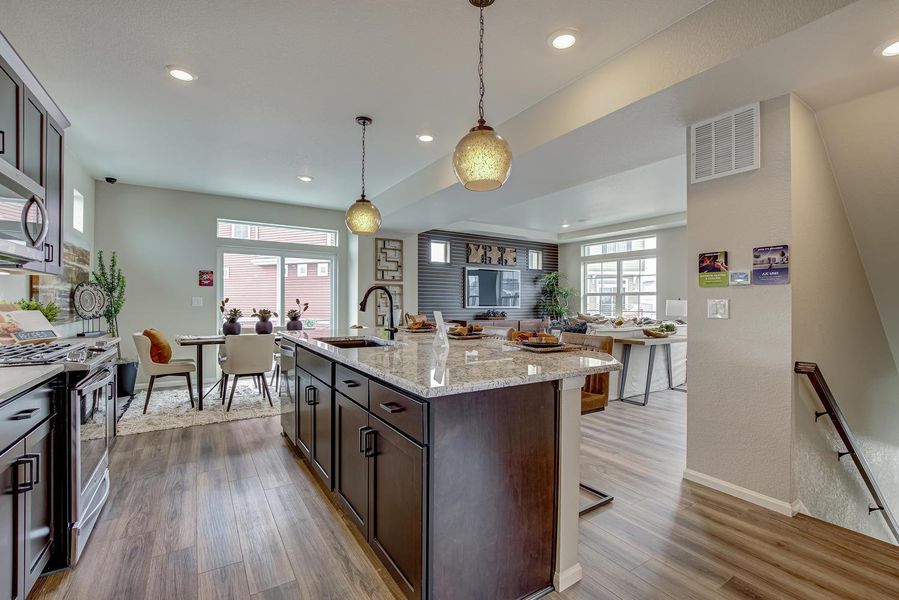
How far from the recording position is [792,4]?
5.76ft

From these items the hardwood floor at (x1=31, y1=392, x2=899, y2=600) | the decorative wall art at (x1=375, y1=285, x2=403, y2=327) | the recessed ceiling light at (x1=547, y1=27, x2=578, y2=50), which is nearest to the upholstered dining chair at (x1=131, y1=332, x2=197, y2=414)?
the hardwood floor at (x1=31, y1=392, x2=899, y2=600)

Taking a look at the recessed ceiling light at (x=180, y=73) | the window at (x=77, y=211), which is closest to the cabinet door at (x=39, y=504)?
the recessed ceiling light at (x=180, y=73)

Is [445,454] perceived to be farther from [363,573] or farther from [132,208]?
[132,208]

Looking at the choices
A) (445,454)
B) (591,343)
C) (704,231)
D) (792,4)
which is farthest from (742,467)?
(792,4)

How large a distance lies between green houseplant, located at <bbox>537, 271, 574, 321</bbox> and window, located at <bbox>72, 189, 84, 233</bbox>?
27.7ft

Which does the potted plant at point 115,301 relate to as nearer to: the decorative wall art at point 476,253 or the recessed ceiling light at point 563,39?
the recessed ceiling light at point 563,39

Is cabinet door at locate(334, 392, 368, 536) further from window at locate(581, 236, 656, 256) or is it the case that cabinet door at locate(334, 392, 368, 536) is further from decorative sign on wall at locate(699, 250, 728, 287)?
window at locate(581, 236, 656, 256)

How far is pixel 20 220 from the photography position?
80.0 inches

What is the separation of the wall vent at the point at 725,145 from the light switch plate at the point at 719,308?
0.78 metres

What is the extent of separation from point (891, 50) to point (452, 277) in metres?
7.10

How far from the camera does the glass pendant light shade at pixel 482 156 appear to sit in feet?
6.27

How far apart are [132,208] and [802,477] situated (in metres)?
7.18

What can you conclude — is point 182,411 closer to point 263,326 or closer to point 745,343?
point 263,326

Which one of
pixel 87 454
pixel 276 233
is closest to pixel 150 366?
pixel 87 454
